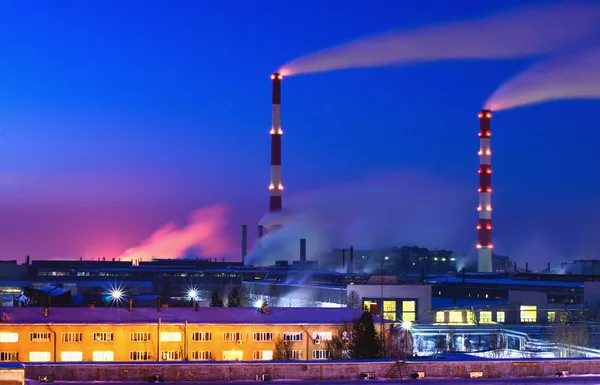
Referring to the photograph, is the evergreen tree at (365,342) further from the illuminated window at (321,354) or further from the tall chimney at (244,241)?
the tall chimney at (244,241)

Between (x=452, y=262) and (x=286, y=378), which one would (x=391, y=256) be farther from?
(x=286, y=378)

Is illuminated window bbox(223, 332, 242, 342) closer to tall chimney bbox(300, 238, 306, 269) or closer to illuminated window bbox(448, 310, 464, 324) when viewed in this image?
illuminated window bbox(448, 310, 464, 324)

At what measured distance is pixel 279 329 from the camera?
27.2 meters

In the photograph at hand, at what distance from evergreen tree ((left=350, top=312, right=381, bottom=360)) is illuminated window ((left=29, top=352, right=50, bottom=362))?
26.0ft

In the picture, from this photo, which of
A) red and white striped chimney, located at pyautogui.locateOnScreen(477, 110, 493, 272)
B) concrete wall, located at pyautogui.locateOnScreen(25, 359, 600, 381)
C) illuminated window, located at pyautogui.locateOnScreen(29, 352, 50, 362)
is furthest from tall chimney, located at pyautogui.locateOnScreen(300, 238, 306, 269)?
concrete wall, located at pyautogui.locateOnScreen(25, 359, 600, 381)

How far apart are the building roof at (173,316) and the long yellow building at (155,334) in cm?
2

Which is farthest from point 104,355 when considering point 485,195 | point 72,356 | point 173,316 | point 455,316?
point 485,195

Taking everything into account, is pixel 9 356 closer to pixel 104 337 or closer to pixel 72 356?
pixel 72 356

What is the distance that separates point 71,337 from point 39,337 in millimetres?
819

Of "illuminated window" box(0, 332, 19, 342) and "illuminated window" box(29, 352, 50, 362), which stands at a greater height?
"illuminated window" box(0, 332, 19, 342)

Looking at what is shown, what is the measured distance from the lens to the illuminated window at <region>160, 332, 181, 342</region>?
26.1 meters

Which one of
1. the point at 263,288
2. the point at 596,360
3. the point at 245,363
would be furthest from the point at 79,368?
the point at 263,288

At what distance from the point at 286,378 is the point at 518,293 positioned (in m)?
31.4

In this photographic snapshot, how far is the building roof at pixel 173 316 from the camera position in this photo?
2612 centimetres
